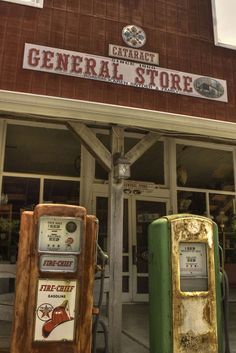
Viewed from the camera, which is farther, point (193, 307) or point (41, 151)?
point (41, 151)

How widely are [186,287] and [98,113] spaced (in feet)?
8.49

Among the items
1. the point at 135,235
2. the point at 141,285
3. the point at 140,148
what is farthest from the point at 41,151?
the point at 141,285

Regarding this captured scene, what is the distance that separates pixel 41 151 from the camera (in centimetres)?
802

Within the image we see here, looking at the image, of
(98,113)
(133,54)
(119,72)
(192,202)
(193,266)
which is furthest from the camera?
(192,202)

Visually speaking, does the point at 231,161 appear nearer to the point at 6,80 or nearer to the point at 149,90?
the point at 149,90

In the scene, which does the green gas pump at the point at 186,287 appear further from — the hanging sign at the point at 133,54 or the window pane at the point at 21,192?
the window pane at the point at 21,192

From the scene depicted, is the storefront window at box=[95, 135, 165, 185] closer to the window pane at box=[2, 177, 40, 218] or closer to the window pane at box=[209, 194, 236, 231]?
the window pane at box=[209, 194, 236, 231]

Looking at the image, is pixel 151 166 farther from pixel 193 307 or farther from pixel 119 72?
pixel 193 307

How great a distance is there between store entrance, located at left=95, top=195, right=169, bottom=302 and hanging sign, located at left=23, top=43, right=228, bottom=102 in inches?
101

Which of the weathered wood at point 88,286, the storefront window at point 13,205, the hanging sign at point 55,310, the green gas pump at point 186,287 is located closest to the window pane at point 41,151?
the storefront window at point 13,205

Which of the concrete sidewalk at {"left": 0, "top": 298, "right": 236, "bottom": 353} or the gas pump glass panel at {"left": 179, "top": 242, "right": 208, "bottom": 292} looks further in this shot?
the concrete sidewalk at {"left": 0, "top": 298, "right": 236, "bottom": 353}

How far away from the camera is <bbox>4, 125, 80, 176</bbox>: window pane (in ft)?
25.4

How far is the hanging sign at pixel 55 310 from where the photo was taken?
12.7 ft

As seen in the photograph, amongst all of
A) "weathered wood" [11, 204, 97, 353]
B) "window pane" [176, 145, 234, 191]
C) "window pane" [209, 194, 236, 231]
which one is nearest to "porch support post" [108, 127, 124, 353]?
"weathered wood" [11, 204, 97, 353]
